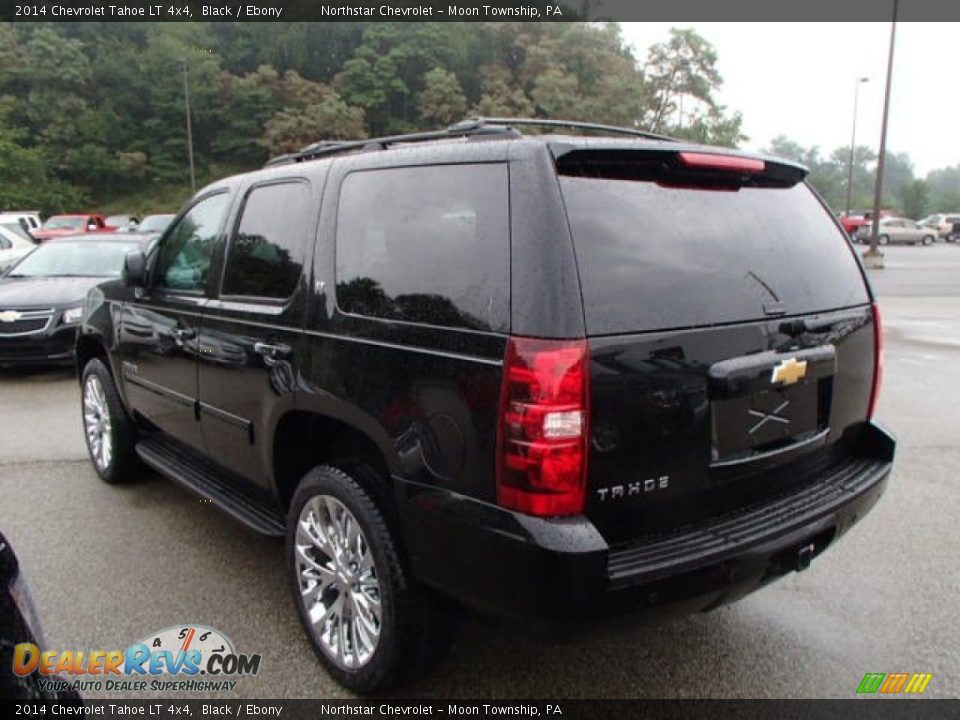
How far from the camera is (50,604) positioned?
311cm

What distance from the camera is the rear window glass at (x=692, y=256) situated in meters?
2.06

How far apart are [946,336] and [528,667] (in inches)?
402

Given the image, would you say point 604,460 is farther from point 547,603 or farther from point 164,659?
point 164,659

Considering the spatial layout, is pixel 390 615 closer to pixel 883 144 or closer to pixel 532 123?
pixel 532 123

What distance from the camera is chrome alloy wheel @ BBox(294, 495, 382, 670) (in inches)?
97.7

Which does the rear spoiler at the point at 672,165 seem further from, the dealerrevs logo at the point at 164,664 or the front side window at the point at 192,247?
the dealerrevs logo at the point at 164,664

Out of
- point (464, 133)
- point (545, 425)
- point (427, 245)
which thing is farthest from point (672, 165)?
point (545, 425)

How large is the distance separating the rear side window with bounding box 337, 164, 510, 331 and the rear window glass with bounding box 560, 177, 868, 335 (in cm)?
24

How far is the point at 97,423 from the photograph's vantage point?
4789 millimetres

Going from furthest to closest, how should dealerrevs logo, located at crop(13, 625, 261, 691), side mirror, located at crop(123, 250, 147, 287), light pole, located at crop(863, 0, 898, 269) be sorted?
light pole, located at crop(863, 0, 898, 269) < side mirror, located at crop(123, 250, 147, 287) < dealerrevs logo, located at crop(13, 625, 261, 691)

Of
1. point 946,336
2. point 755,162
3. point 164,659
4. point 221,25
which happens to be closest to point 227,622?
point 164,659

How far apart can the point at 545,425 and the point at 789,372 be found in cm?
95

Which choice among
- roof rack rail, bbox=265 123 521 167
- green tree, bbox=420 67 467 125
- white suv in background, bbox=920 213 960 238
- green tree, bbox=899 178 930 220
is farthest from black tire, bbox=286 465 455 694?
green tree, bbox=899 178 930 220

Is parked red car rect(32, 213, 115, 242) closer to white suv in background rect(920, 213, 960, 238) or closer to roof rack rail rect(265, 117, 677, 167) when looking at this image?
roof rack rail rect(265, 117, 677, 167)
